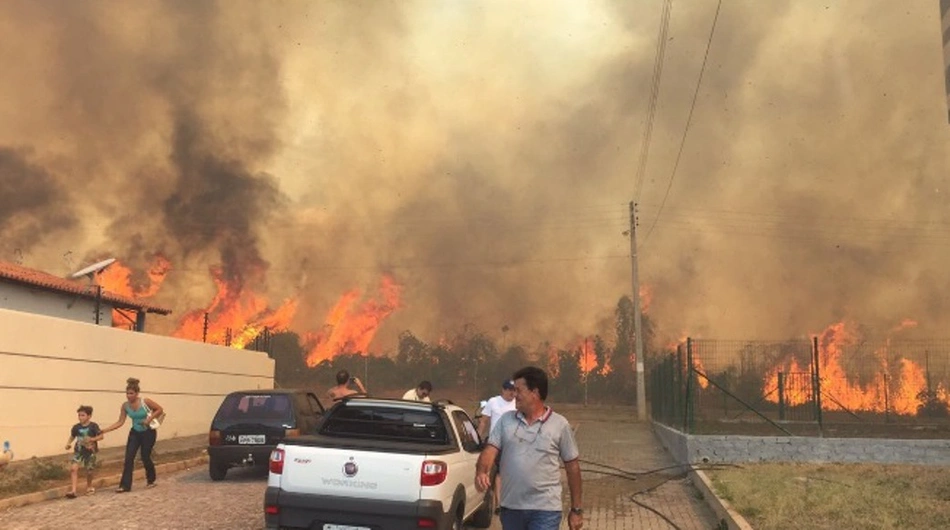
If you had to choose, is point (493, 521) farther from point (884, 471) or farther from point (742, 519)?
point (884, 471)

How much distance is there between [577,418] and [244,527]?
2855cm

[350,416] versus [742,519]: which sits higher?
[350,416]

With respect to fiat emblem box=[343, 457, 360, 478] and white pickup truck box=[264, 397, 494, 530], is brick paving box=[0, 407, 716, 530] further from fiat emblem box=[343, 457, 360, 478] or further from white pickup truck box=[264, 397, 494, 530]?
fiat emblem box=[343, 457, 360, 478]

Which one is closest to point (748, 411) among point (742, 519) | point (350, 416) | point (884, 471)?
point (884, 471)

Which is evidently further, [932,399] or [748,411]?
[932,399]

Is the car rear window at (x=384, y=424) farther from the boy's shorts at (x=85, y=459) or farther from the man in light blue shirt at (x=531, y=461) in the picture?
the boy's shorts at (x=85, y=459)

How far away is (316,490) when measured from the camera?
6598mm

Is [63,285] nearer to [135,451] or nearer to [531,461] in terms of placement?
[135,451]

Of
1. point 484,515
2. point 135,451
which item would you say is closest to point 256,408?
point 135,451

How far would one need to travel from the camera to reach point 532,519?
4.73 metres

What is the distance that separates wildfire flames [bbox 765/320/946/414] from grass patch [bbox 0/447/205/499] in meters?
15.6

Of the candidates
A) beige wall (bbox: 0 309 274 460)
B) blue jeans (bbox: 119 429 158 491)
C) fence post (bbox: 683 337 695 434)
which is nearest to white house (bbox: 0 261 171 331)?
beige wall (bbox: 0 309 274 460)

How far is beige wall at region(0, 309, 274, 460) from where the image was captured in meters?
15.4

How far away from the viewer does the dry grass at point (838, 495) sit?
28.8 ft
